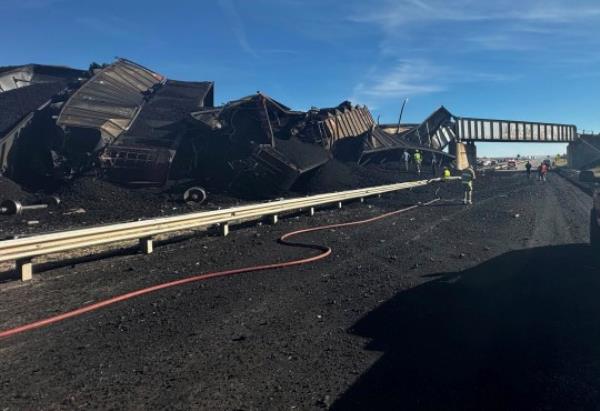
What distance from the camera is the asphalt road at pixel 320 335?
318cm

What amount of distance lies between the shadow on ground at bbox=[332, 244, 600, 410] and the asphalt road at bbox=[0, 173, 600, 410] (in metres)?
0.02

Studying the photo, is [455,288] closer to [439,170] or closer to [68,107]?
[68,107]

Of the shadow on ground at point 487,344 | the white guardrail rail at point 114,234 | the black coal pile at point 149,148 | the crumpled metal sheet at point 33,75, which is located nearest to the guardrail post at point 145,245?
the white guardrail rail at point 114,234

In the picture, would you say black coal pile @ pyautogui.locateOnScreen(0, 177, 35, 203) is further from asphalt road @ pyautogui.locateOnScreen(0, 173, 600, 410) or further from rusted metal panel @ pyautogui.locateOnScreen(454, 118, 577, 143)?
rusted metal panel @ pyautogui.locateOnScreen(454, 118, 577, 143)

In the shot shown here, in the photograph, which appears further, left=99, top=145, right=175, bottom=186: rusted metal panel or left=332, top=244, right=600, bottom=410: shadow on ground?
left=99, top=145, right=175, bottom=186: rusted metal panel

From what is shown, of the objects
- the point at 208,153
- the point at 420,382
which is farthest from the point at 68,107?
the point at 420,382

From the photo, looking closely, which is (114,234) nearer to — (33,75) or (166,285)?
(166,285)

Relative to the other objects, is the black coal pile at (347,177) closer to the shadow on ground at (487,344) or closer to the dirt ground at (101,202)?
the dirt ground at (101,202)

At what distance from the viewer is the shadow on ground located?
3.12m

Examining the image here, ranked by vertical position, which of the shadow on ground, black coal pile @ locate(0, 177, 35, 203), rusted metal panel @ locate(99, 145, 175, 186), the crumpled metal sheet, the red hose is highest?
the crumpled metal sheet

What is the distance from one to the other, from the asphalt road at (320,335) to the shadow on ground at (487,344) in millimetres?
16

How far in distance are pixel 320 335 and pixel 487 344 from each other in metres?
1.59

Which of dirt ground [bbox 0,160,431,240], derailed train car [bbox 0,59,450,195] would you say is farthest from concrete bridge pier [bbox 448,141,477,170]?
dirt ground [bbox 0,160,431,240]

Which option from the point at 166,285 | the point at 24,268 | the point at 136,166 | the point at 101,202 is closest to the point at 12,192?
the point at 101,202
